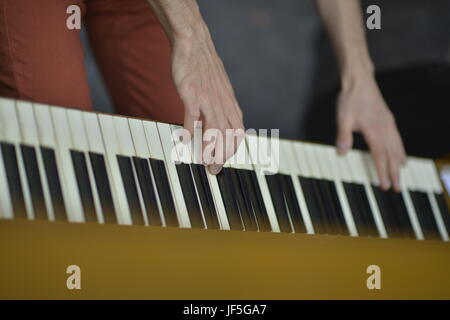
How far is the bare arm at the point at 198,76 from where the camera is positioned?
0.79 meters

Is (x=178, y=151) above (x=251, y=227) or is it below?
above

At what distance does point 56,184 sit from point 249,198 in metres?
0.27

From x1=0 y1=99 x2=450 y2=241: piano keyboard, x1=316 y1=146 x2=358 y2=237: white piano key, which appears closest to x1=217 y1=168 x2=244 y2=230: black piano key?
x1=0 y1=99 x2=450 y2=241: piano keyboard

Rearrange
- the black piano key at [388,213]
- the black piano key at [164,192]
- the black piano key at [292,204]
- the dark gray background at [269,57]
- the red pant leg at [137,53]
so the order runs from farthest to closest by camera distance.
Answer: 1. the dark gray background at [269,57]
2. the red pant leg at [137,53]
3. the black piano key at [388,213]
4. the black piano key at [292,204]
5. the black piano key at [164,192]

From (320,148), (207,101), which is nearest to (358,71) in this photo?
(320,148)

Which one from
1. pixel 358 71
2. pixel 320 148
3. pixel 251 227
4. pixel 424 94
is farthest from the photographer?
pixel 424 94

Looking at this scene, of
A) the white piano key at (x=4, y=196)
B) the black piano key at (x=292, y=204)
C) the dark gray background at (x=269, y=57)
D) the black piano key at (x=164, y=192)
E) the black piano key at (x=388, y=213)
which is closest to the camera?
the white piano key at (x=4, y=196)

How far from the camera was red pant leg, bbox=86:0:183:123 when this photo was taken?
110cm

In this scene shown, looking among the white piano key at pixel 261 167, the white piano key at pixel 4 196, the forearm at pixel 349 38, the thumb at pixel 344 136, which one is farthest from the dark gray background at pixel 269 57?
the white piano key at pixel 4 196

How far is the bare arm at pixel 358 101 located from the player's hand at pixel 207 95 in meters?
0.25

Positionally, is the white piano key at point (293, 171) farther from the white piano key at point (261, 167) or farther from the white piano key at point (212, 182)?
the white piano key at point (212, 182)

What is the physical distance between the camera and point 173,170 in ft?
2.49
